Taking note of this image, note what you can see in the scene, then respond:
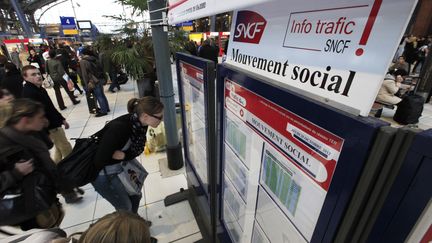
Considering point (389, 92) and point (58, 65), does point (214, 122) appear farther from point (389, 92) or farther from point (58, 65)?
point (58, 65)

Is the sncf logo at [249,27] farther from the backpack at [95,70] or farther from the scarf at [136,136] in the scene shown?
the backpack at [95,70]

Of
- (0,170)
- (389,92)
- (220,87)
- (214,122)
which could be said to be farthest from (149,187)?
(389,92)

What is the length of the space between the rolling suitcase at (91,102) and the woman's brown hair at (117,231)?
5486 mm

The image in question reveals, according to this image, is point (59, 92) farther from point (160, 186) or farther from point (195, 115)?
point (195, 115)

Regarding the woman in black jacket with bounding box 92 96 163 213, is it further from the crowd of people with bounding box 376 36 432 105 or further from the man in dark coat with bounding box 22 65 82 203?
the crowd of people with bounding box 376 36 432 105

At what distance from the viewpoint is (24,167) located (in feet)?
5.36

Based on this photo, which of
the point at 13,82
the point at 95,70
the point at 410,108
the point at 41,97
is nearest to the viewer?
the point at 41,97

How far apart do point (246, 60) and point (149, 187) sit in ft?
8.61

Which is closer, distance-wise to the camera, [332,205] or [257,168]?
[332,205]

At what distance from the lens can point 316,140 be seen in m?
0.74

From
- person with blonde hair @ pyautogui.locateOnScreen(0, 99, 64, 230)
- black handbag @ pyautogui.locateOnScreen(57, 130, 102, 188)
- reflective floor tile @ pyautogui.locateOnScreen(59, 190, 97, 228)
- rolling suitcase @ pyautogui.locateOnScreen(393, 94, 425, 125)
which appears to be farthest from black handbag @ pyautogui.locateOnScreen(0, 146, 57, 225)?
rolling suitcase @ pyautogui.locateOnScreen(393, 94, 425, 125)

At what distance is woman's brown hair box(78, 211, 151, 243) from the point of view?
84 centimetres

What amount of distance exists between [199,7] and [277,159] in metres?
0.96

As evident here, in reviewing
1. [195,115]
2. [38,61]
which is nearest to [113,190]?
[195,115]
